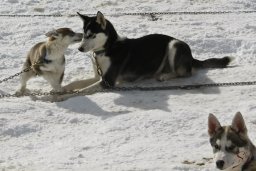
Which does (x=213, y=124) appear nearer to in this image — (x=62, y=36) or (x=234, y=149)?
(x=234, y=149)

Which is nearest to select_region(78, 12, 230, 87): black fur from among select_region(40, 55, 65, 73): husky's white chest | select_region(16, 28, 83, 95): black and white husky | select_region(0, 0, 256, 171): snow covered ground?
select_region(0, 0, 256, 171): snow covered ground

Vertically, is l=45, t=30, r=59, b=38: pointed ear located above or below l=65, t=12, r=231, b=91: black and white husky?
above

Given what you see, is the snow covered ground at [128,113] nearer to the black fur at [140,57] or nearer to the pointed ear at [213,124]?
the black fur at [140,57]

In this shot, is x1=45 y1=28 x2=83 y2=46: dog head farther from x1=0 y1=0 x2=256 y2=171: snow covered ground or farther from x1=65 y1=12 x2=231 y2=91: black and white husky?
x1=0 y1=0 x2=256 y2=171: snow covered ground

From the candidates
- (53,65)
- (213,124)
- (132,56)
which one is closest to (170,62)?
(132,56)

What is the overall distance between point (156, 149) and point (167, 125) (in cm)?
55

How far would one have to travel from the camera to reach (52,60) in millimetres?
7305

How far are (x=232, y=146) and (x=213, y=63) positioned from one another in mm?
3416

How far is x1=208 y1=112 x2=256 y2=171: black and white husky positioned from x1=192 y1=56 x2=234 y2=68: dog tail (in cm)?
321

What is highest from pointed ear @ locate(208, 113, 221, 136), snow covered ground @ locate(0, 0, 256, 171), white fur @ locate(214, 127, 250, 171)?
pointed ear @ locate(208, 113, 221, 136)

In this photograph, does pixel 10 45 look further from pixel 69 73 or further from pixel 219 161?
pixel 219 161

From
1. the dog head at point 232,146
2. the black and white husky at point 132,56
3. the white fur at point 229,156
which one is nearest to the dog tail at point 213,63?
the black and white husky at point 132,56

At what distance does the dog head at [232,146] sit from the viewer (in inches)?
183

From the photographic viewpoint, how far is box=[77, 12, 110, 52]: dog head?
762 centimetres
